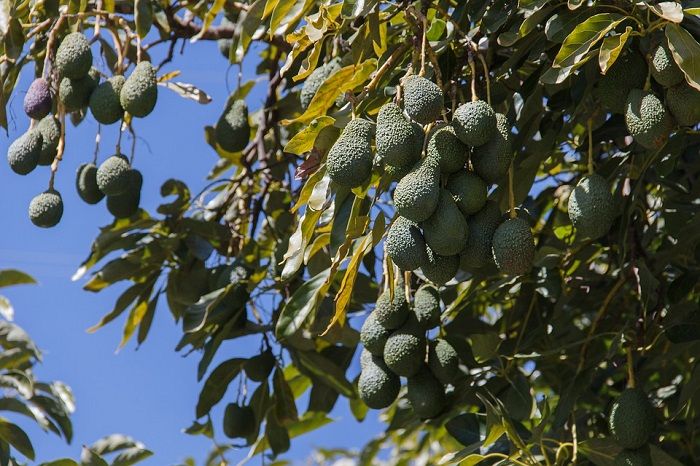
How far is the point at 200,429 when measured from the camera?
101 inches

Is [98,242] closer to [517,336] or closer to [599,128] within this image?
[517,336]

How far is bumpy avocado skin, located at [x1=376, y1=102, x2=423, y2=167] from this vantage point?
4.70ft

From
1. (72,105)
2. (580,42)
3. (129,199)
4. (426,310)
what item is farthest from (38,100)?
(580,42)

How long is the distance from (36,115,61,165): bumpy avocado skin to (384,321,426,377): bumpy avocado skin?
0.69m

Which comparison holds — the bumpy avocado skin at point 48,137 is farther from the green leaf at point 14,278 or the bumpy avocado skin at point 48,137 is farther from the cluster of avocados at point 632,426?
the cluster of avocados at point 632,426

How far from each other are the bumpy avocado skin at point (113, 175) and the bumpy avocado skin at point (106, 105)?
133mm

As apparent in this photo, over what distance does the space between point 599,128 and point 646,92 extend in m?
0.48

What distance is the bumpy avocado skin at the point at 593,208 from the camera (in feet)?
5.04

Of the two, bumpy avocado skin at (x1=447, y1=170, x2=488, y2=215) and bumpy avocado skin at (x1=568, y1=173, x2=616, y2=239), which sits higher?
bumpy avocado skin at (x1=447, y1=170, x2=488, y2=215)

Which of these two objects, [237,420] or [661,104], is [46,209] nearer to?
[237,420]

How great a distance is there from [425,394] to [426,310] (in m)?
0.14

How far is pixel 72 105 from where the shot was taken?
2.05 m

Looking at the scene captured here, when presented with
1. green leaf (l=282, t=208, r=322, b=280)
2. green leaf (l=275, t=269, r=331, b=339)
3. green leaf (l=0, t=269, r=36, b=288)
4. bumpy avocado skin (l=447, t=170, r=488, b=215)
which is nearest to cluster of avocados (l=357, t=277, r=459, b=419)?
green leaf (l=275, t=269, r=331, b=339)

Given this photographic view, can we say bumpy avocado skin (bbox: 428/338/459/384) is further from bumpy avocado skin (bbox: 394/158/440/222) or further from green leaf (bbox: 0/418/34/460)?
green leaf (bbox: 0/418/34/460)
